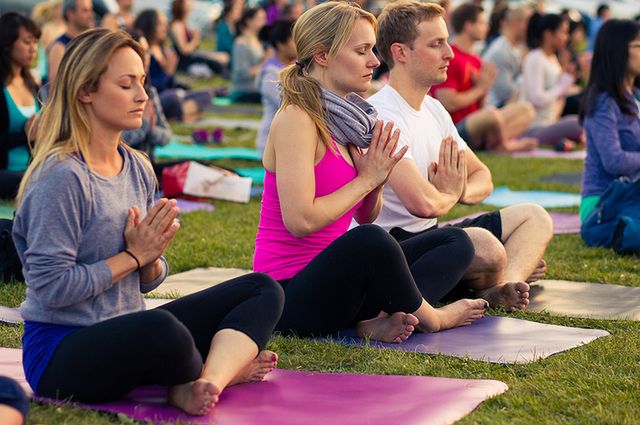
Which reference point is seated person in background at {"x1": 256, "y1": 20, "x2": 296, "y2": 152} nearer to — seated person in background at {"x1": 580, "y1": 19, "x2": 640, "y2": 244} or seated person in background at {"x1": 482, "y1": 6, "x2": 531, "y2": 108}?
seated person in background at {"x1": 580, "y1": 19, "x2": 640, "y2": 244}

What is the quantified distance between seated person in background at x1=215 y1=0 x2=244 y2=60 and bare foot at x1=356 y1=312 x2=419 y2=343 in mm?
16011

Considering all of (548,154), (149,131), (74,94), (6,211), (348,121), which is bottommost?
(548,154)

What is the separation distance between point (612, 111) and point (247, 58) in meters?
10.1

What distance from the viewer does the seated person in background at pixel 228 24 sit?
20.2 m

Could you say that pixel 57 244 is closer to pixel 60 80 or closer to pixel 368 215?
pixel 60 80

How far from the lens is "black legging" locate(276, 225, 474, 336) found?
4.04 meters

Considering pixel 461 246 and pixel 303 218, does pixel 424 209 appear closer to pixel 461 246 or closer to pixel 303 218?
pixel 461 246

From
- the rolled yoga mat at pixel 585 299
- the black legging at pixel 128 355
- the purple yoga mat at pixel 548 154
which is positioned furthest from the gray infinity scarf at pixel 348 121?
the purple yoga mat at pixel 548 154

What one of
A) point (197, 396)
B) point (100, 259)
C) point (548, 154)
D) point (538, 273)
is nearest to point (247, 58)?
point (548, 154)

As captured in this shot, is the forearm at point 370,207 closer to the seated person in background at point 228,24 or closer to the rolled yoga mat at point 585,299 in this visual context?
the rolled yoga mat at point 585,299

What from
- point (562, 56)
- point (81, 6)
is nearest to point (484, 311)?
point (81, 6)

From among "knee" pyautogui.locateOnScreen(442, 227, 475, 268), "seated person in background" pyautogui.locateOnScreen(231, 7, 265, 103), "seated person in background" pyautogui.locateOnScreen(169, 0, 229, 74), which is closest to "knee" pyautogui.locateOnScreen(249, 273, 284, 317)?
"knee" pyautogui.locateOnScreen(442, 227, 475, 268)

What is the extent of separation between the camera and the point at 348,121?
428 cm

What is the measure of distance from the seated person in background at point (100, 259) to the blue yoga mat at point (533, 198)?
5047 millimetres
